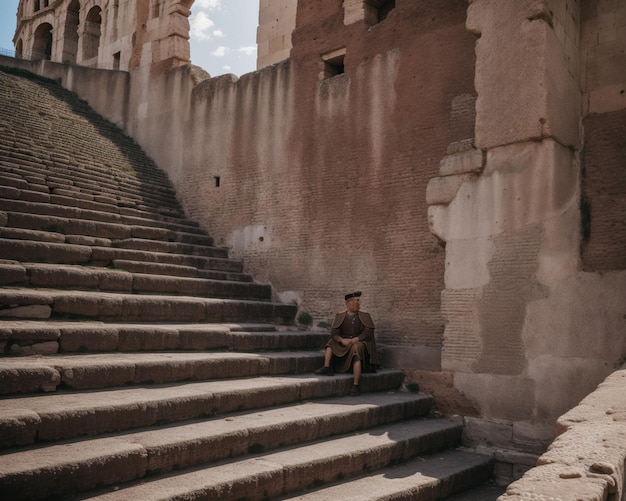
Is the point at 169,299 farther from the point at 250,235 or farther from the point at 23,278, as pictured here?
the point at 250,235

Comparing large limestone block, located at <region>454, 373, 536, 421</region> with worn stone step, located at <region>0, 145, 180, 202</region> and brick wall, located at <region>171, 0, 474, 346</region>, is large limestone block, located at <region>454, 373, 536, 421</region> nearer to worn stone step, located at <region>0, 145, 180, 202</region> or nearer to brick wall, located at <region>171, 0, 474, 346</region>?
brick wall, located at <region>171, 0, 474, 346</region>

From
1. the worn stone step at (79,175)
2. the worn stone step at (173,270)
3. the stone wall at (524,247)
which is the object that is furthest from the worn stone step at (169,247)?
the stone wall at (524,247)

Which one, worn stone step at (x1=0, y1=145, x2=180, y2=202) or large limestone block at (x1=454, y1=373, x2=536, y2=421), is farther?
worn stone step at (x1=0, y1=145, x2=180, y2=202)

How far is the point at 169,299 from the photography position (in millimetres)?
6730

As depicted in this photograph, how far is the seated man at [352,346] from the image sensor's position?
647 centimetres

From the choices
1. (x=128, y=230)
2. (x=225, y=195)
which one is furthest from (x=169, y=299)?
(x=225, y=195)

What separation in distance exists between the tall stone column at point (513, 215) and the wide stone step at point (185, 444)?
0.79m

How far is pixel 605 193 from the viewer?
19.6 feet

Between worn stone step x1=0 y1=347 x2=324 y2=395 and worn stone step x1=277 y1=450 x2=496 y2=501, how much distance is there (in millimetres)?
1660

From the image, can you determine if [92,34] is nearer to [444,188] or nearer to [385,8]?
[385,8]

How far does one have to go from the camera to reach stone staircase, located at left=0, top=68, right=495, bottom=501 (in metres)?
3.71

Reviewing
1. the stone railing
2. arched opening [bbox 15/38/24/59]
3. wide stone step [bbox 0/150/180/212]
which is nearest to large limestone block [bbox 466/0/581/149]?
the stone railing

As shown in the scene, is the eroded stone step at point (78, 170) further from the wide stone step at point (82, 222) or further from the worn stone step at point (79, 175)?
the wide stone step at point (82, 222)

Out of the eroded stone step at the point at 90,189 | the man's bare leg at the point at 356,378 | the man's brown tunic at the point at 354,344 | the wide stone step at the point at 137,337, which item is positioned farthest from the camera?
the eroded stone step at the point at 90,189
